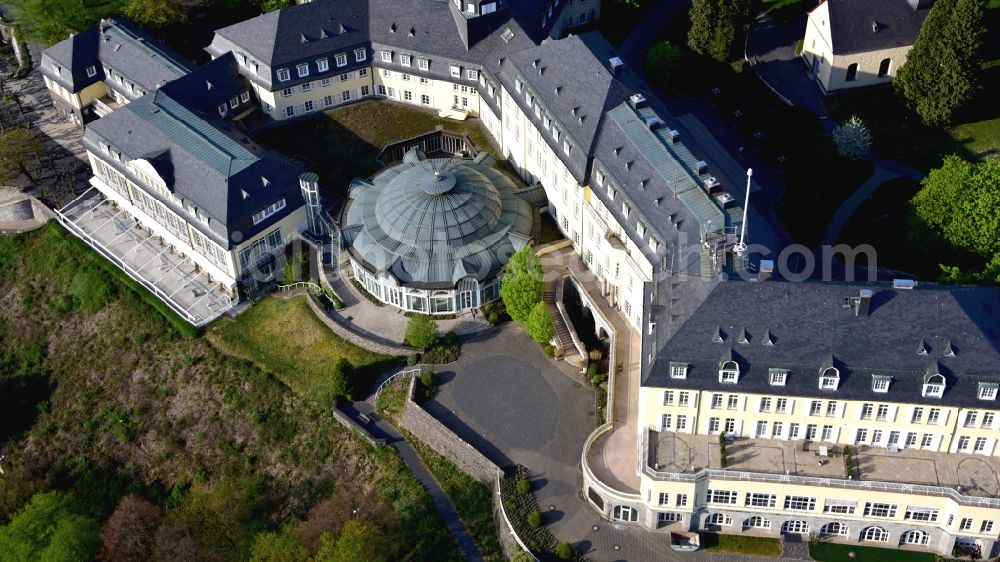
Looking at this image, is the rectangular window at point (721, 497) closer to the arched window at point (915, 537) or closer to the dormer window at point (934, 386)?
the arched window at point (915, 537)

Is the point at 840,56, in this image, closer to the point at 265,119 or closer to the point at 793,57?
the point at 793,57

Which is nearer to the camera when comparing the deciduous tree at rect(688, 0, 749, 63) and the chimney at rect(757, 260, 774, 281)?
the chimney at rect(757, 260, 774, 281)

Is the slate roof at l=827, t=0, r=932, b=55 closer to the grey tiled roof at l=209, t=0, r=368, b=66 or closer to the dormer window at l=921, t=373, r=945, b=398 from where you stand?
the grey tiled roof at l=209, t=0, r=368, b=66

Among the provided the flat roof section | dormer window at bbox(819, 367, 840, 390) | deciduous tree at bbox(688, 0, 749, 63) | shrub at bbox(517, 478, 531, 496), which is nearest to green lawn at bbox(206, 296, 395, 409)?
the flat roof section

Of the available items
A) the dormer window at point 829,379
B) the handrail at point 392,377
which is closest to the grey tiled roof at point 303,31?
the handrail at point 392,377

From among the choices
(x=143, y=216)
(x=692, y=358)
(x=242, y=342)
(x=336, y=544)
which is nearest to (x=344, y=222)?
(x=242, y=342)
